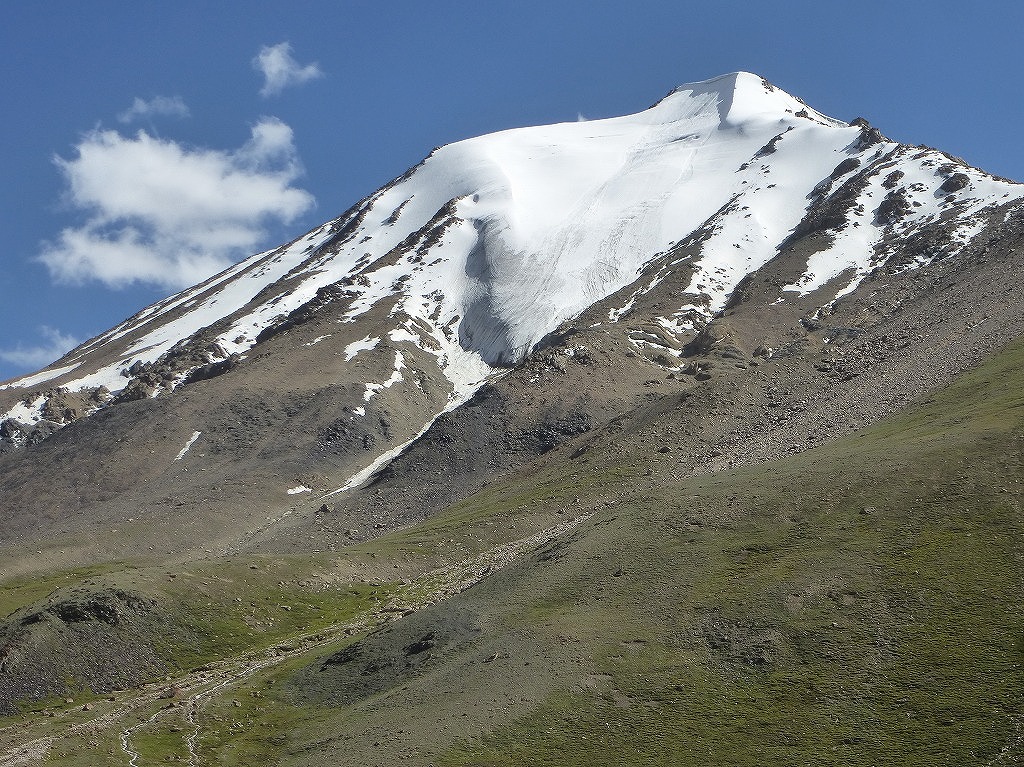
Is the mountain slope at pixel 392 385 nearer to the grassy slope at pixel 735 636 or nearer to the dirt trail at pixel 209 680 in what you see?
the dirt trail at pixel 209 680

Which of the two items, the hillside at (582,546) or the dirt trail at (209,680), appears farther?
the dirt trail at (209,680)

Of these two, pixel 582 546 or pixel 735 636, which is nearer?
pixel 735 636

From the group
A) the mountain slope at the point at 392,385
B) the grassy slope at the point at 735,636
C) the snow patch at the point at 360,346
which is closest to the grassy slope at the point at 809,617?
the grassy slope at the point at 735,636

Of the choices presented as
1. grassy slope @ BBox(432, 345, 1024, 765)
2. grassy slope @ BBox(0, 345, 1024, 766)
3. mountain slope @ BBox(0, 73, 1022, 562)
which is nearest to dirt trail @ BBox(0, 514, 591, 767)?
grassy slope @ BBox(0, 345, 1024, 766)

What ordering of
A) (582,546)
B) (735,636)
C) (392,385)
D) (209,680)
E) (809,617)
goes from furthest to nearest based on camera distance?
(392,385), (582,546), (209,680), (735,636), (809,617)

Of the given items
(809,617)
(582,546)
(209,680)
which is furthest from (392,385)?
(809,617)

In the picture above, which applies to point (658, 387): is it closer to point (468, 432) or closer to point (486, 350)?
point (468, 432)

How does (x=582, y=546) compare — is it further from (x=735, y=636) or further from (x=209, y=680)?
(x=209, y=680)

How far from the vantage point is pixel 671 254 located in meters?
199

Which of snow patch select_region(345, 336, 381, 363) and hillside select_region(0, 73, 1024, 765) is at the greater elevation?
snow patch select_region(345, 336, 381, 363)

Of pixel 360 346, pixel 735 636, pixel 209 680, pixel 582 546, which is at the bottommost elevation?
pixel 735 636

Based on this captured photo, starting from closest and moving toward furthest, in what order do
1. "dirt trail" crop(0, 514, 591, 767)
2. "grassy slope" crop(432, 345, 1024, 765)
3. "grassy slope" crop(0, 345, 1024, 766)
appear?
"grassy slope" crop(432, 345, 1024, 765) → "grassy slope" crop(0, 345, 1024, 766) → "dirt trail" crop(0, 514, 591, 767)

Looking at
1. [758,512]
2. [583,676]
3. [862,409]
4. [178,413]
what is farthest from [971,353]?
[178,413]

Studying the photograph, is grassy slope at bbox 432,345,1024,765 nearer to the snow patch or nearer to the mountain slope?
the mountain slope
